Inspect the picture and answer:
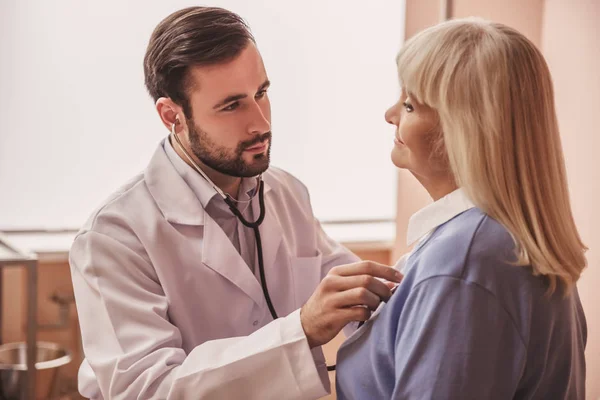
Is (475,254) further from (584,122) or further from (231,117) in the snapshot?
(584,122)

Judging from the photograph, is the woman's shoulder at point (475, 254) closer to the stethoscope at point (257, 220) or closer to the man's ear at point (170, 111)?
the stethoscope at point (257, 220)

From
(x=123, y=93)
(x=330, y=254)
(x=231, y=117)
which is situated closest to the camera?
(x=231, y=117)

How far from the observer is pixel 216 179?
1530mm

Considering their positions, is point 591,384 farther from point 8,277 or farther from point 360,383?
point 8,277

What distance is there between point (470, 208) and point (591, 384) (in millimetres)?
959

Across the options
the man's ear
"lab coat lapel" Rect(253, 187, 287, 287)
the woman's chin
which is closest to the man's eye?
the man's ear

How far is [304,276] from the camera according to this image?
1.54 meters

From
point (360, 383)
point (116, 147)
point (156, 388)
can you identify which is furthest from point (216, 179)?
point (116, 147)

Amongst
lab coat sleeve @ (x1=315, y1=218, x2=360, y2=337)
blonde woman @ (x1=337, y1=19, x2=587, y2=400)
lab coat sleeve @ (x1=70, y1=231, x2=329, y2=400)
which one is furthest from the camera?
lab coat sleeve @ (x1=315, y1=218, x2=360, y2=337)

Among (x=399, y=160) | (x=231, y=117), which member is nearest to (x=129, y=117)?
(x=231, y=117)

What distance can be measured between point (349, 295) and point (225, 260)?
1.35ft

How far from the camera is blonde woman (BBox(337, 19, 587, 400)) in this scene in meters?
0.90

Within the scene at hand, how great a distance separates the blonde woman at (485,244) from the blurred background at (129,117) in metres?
1.15

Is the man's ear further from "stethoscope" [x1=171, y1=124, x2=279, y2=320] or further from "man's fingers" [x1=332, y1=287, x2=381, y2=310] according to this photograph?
"man's fingers" [x1=332, y1=287, x2=381, y2=310]
